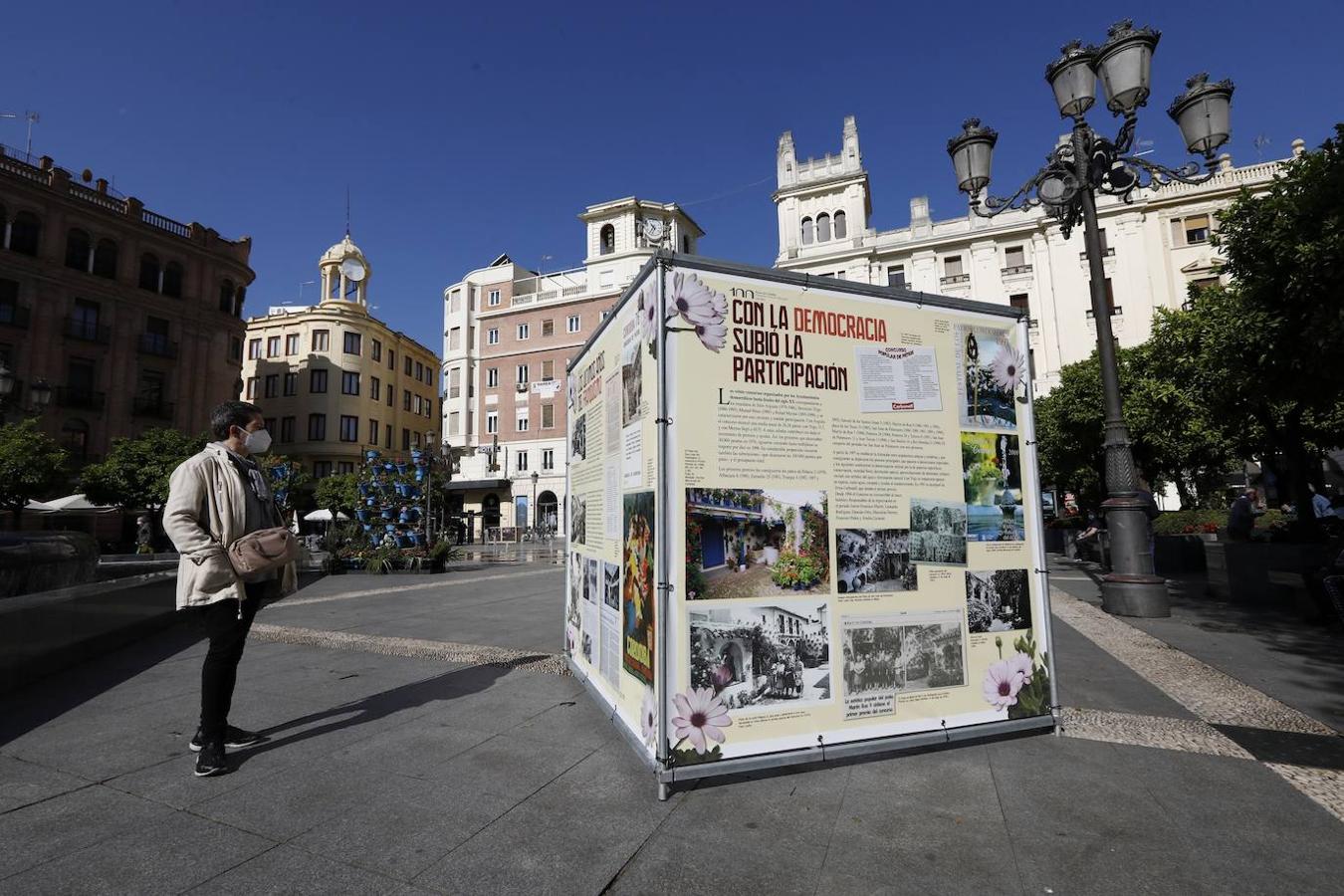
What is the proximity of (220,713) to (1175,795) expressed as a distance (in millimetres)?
4782

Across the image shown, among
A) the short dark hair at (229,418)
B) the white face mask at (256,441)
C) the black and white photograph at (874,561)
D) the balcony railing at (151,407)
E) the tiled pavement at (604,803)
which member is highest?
the balcony railing at (151,407)

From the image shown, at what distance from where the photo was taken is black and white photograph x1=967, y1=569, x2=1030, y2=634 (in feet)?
11.6

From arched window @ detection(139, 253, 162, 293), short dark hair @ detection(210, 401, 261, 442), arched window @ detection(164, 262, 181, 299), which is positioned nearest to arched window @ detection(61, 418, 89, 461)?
arched window @ detection(139, 253, 162, 293)

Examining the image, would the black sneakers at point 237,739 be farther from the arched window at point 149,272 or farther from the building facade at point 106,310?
the arched window at point 149,272

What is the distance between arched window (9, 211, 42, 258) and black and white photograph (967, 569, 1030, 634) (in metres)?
39.9

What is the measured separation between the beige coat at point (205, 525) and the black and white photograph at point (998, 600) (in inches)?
160

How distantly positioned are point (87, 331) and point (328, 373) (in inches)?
617

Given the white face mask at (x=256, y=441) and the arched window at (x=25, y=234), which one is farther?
the arched window at (x=25, y=234)

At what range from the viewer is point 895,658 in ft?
10.9

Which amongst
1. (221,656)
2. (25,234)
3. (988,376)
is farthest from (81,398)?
(988,376)

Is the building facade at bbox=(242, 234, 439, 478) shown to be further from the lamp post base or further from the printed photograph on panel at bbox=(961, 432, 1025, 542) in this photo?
the printed photograph on panel at bbox=(961, 432, 1025, 542)

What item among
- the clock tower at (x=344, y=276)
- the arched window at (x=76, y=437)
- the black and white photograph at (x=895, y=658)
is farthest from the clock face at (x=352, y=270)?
the black and white photograph at (x=895, y=658)

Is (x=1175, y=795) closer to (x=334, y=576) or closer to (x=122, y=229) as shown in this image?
(x=334, y=576)

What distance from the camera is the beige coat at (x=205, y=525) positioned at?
11.0 feet
